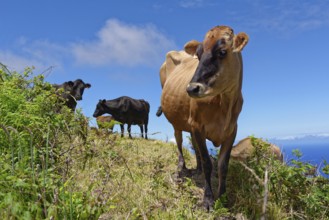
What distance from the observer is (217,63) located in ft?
15.2

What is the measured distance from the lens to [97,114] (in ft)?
71.4

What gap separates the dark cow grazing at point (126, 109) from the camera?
2055 centimetres

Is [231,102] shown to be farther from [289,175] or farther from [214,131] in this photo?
[289,175]

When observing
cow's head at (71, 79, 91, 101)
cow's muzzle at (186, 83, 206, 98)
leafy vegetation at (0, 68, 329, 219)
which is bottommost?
leafy vegetation at (0, 68, 329, 219)

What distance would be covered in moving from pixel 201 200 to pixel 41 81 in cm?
346

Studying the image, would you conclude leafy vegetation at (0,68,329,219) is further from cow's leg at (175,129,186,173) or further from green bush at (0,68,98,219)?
cow's leg at (175,129,186,173)

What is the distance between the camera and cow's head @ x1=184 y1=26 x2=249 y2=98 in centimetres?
445

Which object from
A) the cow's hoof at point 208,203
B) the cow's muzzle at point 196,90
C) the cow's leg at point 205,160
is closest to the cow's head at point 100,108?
the cow's leg at point 205,160

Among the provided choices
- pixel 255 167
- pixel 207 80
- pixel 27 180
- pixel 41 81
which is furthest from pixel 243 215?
pixel 41 81

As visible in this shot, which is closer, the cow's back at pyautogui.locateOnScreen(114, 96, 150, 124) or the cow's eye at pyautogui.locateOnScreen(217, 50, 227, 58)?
the cow's eye at pyautogui.locateOnScreen(217, 50, 227, 58)

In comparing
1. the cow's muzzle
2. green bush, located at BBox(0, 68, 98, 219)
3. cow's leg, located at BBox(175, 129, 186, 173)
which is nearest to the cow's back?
cow's leg, located at BBox(175, 129, 186, 173)

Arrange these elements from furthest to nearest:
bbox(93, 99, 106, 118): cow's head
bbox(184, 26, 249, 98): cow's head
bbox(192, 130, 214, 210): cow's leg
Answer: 1. bbox(93, 99, 106, 118): cow's head
2. bbox(192, 130, 214, 210): cow's leg
3. bbox(184, 26, 249, 98): cow's head

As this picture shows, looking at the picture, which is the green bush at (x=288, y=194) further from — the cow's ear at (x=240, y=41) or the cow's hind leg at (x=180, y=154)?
the cow's ear at (x=240, y=41)

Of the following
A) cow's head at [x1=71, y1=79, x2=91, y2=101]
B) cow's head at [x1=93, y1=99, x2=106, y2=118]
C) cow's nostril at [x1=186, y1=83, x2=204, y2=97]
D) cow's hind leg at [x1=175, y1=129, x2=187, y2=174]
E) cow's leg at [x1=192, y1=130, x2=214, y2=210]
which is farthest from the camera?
cow's head at [x1=93, y1=99, x2=106, y2=118]
